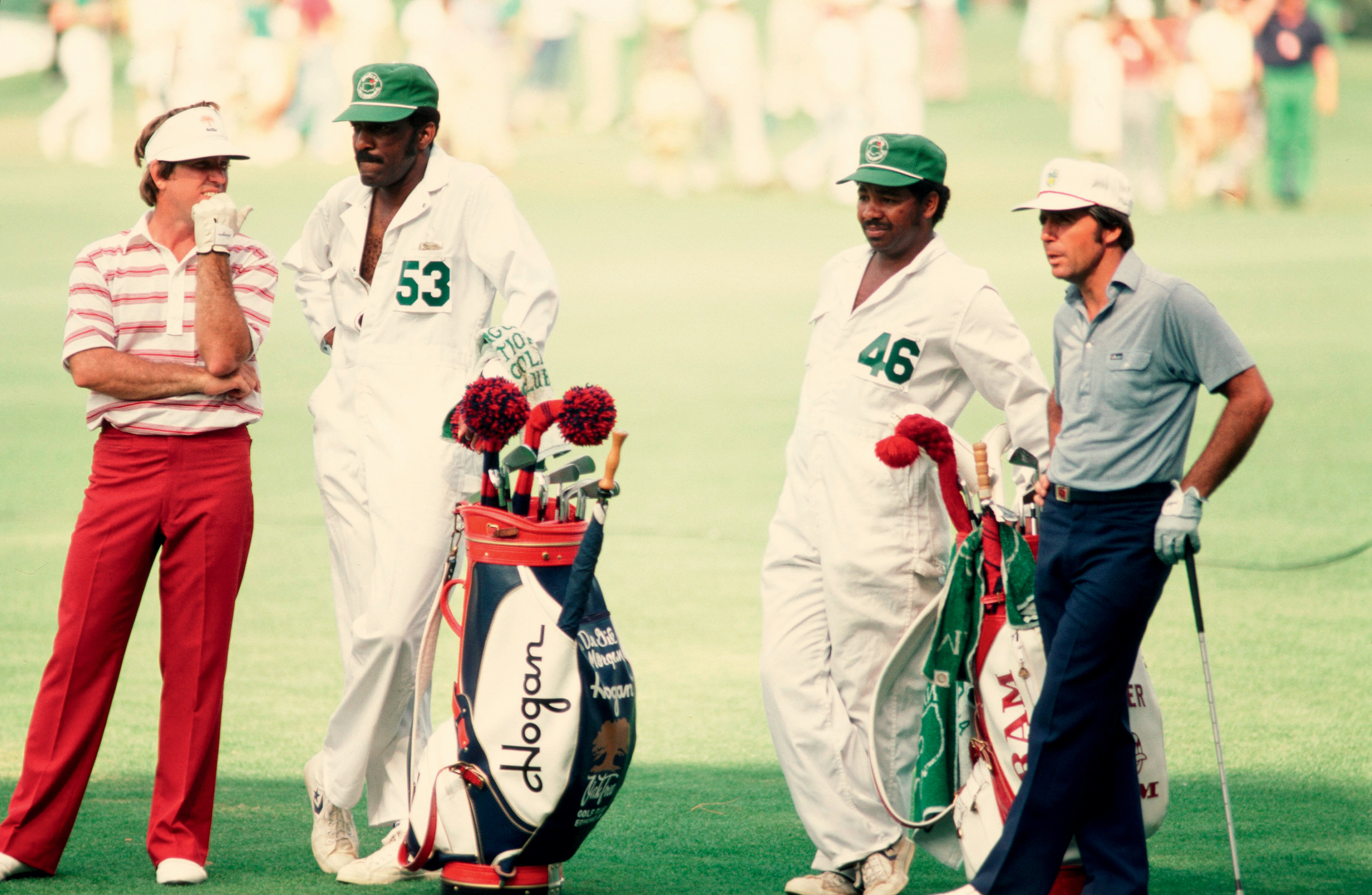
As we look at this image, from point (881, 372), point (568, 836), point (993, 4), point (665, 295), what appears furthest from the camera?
point (993, 4)

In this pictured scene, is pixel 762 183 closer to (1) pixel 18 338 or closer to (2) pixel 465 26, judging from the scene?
(2) pixel 465 26

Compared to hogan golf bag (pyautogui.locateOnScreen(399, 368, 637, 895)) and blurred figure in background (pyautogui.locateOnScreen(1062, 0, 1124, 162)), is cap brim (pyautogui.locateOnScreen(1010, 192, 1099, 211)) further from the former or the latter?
blurred figure in background (pyautogui.locateOnScreen(1062, 0, 1124, 162))

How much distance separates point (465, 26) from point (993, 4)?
10.3 metres

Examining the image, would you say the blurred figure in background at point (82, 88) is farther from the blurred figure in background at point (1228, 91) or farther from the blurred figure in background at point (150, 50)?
the blurred figure in background at point (1228, 91)

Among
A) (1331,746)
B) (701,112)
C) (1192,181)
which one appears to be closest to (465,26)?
(701,112)

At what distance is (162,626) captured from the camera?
16.7 feet

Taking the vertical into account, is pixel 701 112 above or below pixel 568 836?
above

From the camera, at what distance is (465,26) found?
2475 cm

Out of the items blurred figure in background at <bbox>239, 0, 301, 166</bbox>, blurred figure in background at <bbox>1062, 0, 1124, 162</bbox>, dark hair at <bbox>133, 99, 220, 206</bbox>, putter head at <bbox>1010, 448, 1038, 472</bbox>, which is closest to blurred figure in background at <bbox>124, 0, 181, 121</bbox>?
blurred figure in background at <bbox>239, 0, 301, 166</bbox>

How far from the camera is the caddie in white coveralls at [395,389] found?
5.15 metres

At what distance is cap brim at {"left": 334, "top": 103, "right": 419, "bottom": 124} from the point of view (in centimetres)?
523

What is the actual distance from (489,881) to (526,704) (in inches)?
18.6

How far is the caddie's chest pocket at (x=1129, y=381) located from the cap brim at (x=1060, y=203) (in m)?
0.38

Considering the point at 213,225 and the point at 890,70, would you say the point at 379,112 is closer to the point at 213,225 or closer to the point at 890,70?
the point at 213,225
